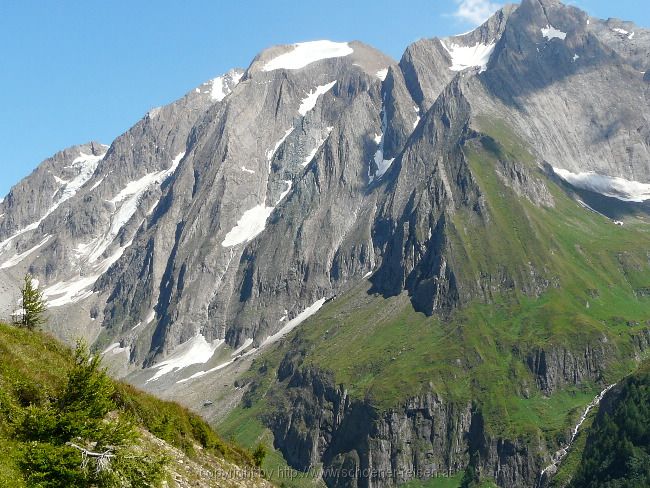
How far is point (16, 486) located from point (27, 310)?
1626 cm

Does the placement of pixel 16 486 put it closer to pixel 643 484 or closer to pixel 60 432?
pixel 60 432

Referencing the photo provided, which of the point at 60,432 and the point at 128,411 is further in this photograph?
the point at 128,411

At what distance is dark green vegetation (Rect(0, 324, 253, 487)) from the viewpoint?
21.0 meters

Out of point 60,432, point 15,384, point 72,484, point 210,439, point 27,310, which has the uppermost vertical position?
point 27,310

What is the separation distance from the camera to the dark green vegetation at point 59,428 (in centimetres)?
2097

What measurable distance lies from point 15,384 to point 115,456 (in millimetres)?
5939

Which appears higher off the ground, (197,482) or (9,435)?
(9,435)

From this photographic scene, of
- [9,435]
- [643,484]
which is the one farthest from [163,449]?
[643,484]

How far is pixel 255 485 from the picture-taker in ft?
116

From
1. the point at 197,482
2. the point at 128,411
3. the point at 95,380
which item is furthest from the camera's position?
the point at 128,411

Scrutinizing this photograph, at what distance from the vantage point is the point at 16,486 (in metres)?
20.1

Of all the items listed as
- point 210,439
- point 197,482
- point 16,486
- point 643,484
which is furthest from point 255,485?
point 643,484

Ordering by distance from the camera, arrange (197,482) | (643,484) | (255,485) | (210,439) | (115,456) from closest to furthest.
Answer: (115,456), (197,482), (255,485), (210,439), (643,484)

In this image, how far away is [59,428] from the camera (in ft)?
73.7
